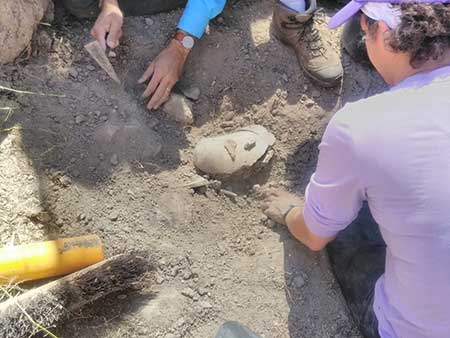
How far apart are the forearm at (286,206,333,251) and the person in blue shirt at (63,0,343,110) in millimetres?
657

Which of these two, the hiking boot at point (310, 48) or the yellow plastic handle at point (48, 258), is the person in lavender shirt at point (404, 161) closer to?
the yellow plastic handle at point (48, 258)

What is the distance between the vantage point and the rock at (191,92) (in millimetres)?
2445

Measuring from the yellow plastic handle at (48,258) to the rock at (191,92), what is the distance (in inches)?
27.0

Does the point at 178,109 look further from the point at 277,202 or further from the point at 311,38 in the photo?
the point at 311,38

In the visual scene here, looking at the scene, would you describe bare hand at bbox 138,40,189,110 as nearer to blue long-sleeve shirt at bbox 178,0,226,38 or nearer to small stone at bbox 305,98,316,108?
blue long-sleeve shirt at bbox 178,0,226,38

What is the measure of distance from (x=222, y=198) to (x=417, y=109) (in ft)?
3.27

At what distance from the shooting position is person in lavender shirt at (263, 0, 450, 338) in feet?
4.71

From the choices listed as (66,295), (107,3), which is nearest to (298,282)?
(66,295)

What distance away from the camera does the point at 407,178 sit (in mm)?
1449

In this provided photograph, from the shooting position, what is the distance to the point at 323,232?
1818mm

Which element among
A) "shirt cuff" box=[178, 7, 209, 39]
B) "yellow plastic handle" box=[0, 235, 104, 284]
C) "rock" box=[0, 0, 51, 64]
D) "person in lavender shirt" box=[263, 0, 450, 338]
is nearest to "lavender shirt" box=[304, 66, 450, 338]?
"person in lavender shirt" box=[263, 0, 450, 338]

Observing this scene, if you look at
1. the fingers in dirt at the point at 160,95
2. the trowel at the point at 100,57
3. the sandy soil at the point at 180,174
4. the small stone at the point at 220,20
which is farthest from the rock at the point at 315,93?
the trowel at the point at 100,57

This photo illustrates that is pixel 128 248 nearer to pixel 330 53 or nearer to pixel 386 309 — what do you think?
pixel 386 309

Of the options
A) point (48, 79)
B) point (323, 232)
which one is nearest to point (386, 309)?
point (323, 232)
